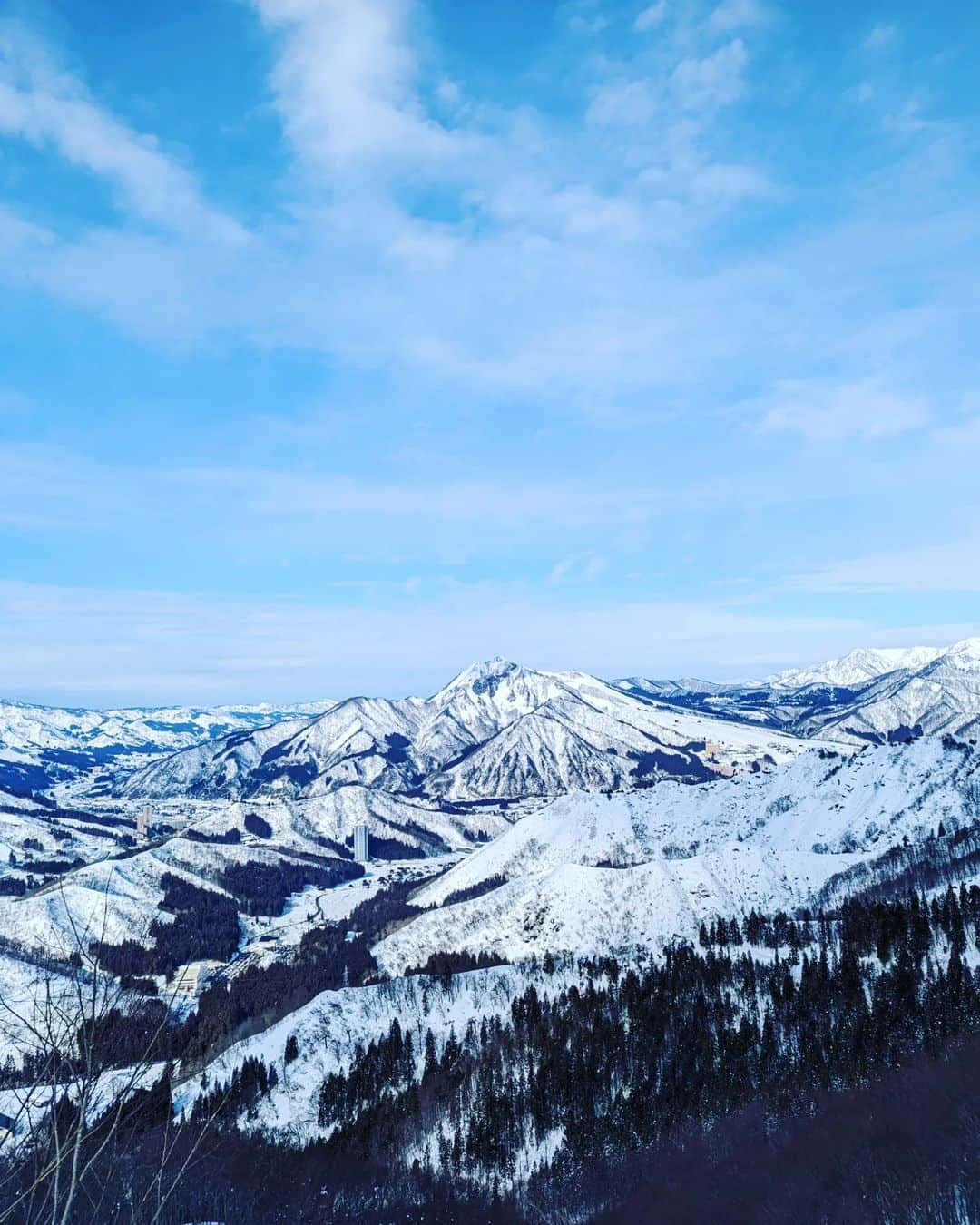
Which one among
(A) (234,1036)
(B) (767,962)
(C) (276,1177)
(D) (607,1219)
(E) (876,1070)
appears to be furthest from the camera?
(A) (234,1036)

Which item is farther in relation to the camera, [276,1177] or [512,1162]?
[512,1162]

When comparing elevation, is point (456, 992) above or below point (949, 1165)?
below

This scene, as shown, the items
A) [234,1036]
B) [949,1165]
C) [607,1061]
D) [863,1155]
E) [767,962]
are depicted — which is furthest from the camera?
[234,1036]

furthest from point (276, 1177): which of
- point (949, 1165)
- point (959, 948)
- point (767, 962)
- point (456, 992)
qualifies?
point (959, 948)

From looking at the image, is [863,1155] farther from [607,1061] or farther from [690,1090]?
[607,1061]

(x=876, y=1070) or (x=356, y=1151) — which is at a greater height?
(x=876, y=1070)

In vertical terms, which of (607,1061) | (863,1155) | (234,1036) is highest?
(863,1155)

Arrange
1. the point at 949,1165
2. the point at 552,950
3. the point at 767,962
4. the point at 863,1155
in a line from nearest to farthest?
the point at 949,1165 → the point at 863,1155 → the point at 767,962 → the point at 552,950

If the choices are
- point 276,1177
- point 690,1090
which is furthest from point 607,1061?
point 276,1177

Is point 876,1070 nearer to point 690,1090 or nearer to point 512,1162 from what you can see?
point 690,1090
